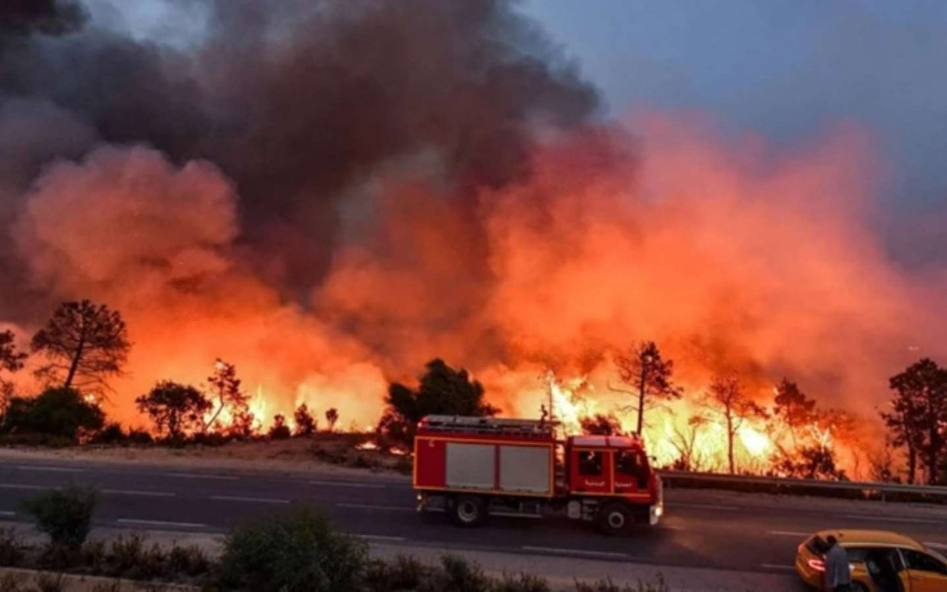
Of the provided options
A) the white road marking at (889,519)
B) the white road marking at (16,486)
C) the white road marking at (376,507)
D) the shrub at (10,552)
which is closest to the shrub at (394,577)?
the shrub at (10,552)

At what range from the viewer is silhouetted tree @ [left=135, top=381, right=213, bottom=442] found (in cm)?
3556

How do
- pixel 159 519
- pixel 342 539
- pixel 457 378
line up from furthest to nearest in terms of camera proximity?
pixel 457 378 → pixel 159 519 → pixel 342 539

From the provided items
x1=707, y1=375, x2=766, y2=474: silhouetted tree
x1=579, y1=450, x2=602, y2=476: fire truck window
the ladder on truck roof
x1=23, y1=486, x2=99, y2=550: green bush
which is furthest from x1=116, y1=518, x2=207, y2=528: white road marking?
x1=707, y1=375, x2=766, y2=474: silhouetted tree

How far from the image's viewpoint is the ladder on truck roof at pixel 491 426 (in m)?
17.3

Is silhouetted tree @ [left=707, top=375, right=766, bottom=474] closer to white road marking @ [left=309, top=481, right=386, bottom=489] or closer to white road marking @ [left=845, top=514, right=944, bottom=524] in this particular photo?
white road marking @ [left=845, top=514, right=944, bottom=524]

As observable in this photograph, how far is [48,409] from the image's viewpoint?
105ft

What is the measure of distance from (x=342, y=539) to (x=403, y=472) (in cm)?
1434

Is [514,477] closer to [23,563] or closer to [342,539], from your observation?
[342,539]

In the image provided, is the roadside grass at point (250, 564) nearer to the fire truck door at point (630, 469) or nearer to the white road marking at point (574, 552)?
the white road marking at point (574, 552)

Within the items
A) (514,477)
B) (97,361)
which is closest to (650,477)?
(514,477)

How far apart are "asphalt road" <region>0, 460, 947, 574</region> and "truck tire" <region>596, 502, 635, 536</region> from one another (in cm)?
25

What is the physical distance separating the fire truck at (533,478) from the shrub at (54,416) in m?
21.0

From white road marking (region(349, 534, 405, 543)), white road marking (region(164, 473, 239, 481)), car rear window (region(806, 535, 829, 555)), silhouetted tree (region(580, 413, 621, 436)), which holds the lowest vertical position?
white road marking (region(349, 534, 405, 543))

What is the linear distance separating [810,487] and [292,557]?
62.4 feet
